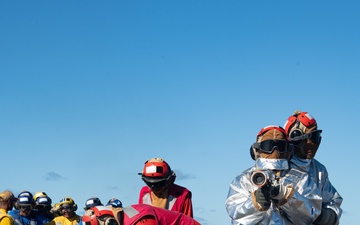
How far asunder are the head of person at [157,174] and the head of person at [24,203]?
6.37m

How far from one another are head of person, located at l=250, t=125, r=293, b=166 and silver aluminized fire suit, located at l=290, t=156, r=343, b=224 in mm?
207

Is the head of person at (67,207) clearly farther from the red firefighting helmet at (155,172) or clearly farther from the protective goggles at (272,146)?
the protective goggles at (272,146)

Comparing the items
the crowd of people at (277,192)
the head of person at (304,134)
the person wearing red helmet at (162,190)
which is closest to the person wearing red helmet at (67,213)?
the person wearing red helmet at (162,190)

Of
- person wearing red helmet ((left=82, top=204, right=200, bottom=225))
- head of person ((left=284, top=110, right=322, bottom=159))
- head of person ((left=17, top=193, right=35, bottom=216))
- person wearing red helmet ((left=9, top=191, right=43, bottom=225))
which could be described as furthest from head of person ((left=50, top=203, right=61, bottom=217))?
person wearing red helmet ((left=82, top=204, right=200, bottom=225))

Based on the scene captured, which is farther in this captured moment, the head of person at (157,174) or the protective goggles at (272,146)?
the head of person at (157,174)

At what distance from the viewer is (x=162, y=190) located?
1159cm

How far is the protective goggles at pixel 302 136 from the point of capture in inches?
393

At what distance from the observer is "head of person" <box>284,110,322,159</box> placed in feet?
32.9

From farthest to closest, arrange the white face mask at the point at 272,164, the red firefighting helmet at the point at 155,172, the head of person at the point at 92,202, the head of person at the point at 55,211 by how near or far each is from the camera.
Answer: the head of person at the point at 55,211 → the head of person at the point at 92,202 → the red firefighting helmet at the point at 155,172 → the white face mask at the point at 272,164

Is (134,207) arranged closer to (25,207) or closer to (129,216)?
(129,216)

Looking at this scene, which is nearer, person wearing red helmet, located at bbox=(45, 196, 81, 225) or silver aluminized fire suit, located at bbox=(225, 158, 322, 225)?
silver aluminized fire suit, located at bbox=(225, 158, 322, 225)

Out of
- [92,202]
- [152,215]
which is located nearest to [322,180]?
[152,215]

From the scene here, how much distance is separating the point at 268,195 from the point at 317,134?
6.13 ft

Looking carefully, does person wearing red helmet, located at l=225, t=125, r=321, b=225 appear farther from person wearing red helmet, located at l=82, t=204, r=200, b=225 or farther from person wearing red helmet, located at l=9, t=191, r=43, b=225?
person wearing red helmet, located at l=9, t=191, r=43, b=225
